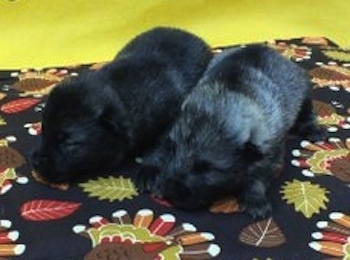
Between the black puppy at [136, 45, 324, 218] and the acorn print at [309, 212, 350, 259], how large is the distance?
0.13 m

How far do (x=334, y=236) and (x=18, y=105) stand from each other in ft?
3.41

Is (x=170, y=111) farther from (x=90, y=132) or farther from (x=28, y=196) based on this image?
(x=28, y=196)

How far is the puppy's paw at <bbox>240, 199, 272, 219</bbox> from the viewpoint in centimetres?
161

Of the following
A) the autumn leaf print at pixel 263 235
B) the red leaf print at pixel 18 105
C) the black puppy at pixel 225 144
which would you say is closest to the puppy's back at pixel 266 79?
the black puppy at pixel 225 144

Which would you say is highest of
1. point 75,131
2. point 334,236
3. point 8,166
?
point 75,131

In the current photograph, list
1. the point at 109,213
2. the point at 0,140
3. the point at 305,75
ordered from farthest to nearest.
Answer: the point at 305,75, the point at 0,140, the point at 109,213

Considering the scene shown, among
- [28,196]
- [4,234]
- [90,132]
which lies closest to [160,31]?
[90,132]

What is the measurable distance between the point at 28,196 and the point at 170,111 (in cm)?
46

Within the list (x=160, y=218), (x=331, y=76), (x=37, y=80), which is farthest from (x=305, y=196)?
(x=37, y=80)

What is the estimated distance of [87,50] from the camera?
115 inches

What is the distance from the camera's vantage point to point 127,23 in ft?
10.0

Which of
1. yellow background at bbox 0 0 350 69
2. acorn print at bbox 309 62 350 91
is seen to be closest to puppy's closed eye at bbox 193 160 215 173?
acorn print at bbox 309 62 350 91

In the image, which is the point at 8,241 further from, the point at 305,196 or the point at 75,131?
the point at 305,196

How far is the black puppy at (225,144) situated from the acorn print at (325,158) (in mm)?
102
